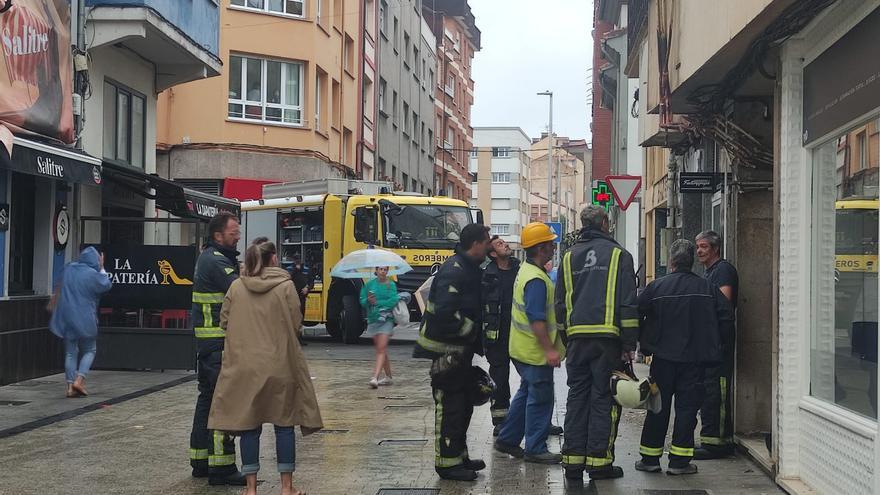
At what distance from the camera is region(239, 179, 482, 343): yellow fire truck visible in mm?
21047

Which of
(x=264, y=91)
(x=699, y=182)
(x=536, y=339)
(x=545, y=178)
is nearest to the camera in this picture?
(x=536, y=339)

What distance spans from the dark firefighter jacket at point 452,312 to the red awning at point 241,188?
2143cm

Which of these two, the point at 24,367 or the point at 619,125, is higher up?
the point at 619,125

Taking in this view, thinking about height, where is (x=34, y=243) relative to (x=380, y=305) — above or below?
above

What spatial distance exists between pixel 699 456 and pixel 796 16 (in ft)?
12.1

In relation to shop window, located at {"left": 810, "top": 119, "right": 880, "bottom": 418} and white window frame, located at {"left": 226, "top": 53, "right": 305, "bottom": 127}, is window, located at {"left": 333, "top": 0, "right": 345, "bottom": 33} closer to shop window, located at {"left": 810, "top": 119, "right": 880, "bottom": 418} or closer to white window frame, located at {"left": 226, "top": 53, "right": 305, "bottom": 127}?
white window frame, located at {"left": 226, "top": 53, "right": 305, "bottom": 127}

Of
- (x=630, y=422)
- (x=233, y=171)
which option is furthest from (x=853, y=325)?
(x=233, y=171)

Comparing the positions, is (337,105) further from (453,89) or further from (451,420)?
(453,89)

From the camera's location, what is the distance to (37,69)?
13625 mm

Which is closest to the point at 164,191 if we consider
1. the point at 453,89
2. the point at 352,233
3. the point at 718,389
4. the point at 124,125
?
the point at 124,125

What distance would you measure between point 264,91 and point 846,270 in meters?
25.3

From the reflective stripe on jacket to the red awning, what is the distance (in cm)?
2115

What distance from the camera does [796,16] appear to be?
7.16 metres

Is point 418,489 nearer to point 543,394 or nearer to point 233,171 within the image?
point 543,394
